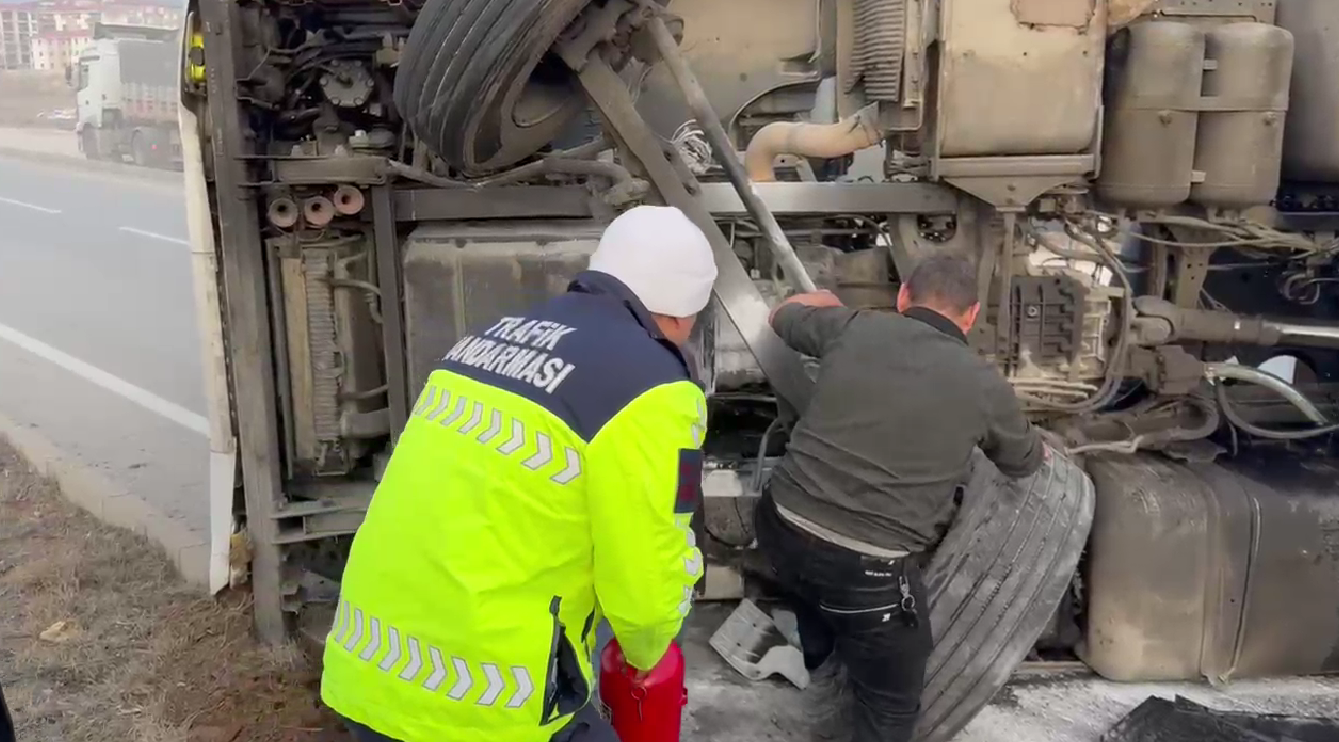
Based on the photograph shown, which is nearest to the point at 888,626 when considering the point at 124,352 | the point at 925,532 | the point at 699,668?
the point at 925,532

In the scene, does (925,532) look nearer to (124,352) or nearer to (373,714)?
(373,714)

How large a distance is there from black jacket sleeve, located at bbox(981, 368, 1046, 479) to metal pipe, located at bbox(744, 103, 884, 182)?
43.7 inches

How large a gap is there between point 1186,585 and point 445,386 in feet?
8.17

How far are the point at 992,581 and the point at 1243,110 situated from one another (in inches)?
65.2

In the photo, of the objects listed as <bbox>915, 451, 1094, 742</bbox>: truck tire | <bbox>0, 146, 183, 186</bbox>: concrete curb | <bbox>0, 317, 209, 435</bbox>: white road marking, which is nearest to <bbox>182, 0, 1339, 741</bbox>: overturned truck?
<bbox>915, 451, 1094, 742</bbox>: truck tire

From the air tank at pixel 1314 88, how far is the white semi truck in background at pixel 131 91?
57.9ft

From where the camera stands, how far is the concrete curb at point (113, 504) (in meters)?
4.30

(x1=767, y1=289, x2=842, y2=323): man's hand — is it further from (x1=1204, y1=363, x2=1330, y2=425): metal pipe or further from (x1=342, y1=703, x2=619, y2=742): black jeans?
(x1=1204, y1=363, x2=1330, y2=425): metal pipe

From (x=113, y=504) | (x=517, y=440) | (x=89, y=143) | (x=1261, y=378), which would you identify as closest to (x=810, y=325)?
(x=517, y=440)

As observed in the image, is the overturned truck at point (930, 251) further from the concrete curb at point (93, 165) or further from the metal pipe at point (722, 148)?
the concrete curb at point (93, 165)

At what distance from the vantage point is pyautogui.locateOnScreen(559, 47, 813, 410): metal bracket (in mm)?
3193

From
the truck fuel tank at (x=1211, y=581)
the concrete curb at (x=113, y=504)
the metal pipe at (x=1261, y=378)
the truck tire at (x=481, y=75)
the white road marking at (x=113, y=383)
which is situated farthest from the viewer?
the white road marking at (x=113, y=383)

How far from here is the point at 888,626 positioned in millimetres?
2783

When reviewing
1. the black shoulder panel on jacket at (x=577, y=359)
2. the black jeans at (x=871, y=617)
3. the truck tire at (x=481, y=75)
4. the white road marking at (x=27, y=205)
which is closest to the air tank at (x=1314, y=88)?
the black jeans at (x=871, y=617)
